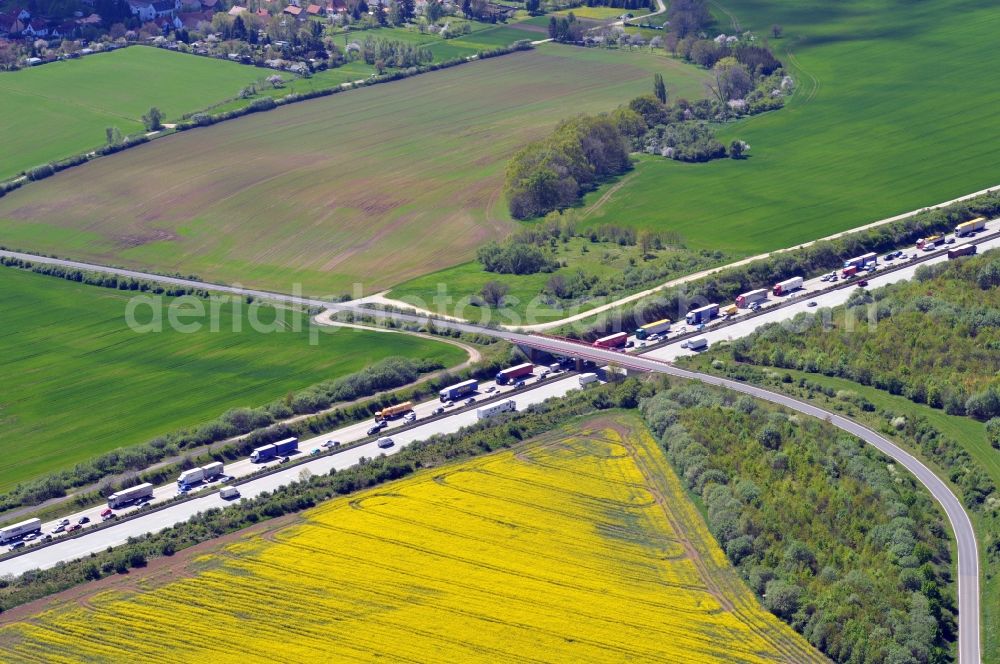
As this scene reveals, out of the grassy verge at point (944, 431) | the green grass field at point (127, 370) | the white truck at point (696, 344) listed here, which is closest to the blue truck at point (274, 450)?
the green grass field at point (127, 370)

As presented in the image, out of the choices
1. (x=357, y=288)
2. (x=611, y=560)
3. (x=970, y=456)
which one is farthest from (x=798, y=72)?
(x=611, y=560)

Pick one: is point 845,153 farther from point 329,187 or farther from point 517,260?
point 329,187

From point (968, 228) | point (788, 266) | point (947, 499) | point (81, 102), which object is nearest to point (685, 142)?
point (968, 228)

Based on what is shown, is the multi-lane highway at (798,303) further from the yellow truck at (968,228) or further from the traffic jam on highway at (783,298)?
the yellow truck at (968,228)

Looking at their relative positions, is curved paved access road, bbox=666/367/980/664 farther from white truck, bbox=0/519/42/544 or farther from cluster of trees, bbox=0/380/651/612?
white truck, bbox=0/519/42/544

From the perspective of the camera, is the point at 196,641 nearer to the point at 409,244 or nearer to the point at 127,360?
the point at 127,360

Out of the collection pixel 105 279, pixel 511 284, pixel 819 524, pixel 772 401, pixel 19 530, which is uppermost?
pixel 105 279

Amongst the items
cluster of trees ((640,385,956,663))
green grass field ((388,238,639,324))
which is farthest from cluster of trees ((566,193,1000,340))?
cluster of trees ((640,385,956,663))
